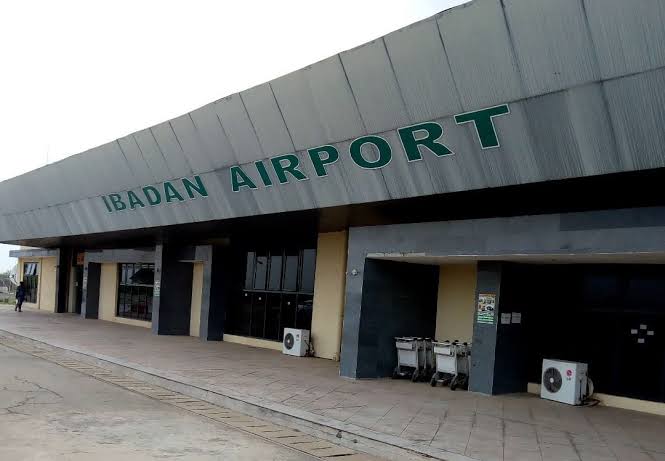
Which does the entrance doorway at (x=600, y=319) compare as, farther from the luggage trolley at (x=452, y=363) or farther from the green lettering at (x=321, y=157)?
the green lettering at (x=321, y=157)

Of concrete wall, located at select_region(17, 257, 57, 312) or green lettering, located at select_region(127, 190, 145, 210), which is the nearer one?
green lettering, located at select_region(127, 190, 145, 210)

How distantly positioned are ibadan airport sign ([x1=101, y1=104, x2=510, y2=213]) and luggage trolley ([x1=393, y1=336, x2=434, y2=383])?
4669mm

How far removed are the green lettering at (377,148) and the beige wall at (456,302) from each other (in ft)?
15.9

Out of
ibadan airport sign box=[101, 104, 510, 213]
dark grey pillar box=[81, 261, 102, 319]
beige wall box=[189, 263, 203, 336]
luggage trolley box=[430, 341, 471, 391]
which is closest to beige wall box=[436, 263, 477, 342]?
luggage trolley box=[430, 341, 471, 391]

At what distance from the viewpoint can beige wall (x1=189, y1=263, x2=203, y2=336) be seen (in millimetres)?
25156

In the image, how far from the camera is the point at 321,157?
12.5m

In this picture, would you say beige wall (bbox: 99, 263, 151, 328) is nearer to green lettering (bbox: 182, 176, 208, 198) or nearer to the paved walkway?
the paved walkway

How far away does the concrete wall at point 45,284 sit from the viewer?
134 ft

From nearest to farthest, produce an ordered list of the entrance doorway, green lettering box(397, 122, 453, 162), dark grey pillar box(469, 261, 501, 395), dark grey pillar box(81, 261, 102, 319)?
green lettering box(397, 122, 453, 162) < the entrance doorway < dark grey pillar box(469, 261, 501, 395) < dark grey pillar box(81, 261, 102, 319)

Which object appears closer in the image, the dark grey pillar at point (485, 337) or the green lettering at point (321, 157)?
the green lettering at point (321, 157)

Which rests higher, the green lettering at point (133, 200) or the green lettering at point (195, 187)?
the green lettering at point (195, 187)

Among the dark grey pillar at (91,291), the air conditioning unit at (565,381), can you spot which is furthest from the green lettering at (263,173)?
the dark grey pillar at (91,291)

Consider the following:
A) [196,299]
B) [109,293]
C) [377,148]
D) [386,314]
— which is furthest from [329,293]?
[109,293]

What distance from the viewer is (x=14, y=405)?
10.4 meters
